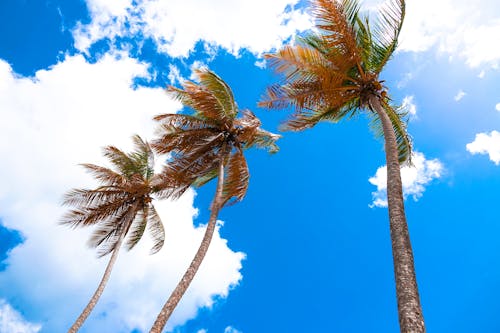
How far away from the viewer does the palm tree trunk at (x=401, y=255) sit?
18.2ft

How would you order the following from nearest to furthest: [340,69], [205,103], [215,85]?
1. [340,69]
2. [205,103]
3. [215,85]

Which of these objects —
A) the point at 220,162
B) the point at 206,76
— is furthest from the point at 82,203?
the point at 206,76

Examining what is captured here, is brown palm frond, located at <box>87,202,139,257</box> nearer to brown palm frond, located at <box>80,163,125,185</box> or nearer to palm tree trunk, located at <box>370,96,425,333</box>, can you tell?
brown palm frond, located at <box>80,163,125,185</box>

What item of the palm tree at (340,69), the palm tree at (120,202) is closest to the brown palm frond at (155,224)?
the palm tree at (120,202)

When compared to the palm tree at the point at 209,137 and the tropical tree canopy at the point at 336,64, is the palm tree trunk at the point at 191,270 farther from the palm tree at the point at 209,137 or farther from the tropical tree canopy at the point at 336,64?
the tropical tree canopy at the point at 336,64

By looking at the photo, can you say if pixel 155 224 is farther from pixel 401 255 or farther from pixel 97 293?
pixel 401 255

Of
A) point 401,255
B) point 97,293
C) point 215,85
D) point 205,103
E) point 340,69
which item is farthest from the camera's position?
point 97,293

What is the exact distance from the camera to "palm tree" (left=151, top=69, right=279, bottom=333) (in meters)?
14.0

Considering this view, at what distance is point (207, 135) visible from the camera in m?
14.7

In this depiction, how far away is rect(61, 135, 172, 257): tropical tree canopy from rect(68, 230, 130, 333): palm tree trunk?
1.72 ft

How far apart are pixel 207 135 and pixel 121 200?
19.9 feet

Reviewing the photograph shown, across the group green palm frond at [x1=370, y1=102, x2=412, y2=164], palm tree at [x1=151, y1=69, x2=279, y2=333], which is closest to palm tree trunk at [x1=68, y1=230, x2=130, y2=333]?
palm tree at [x1=151, y1=69, x2=279, y2=333]

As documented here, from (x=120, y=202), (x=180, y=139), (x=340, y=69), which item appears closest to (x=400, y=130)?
(x=340, y=69)

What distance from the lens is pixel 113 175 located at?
17.7 m
